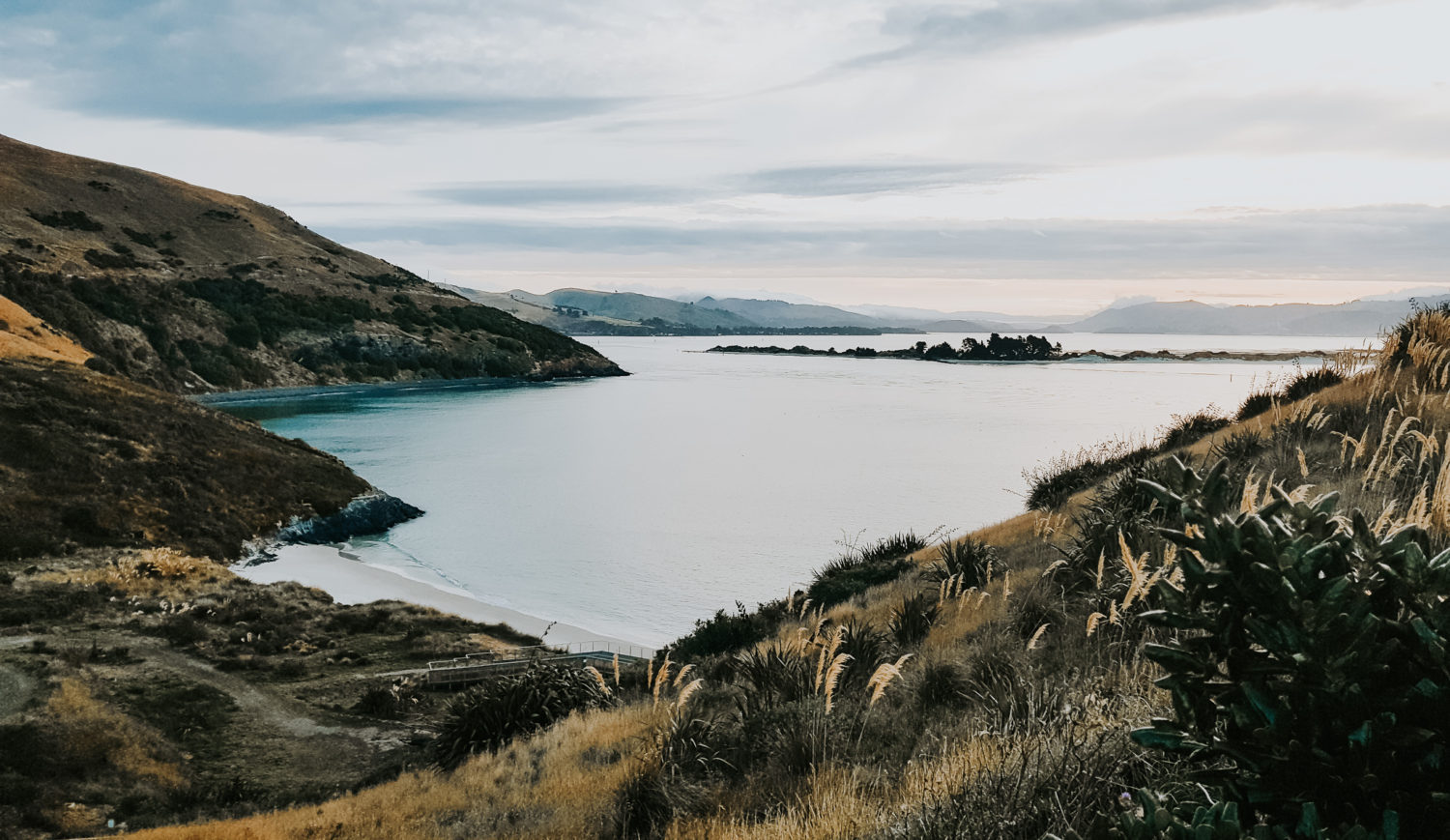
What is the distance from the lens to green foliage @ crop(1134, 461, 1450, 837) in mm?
2256

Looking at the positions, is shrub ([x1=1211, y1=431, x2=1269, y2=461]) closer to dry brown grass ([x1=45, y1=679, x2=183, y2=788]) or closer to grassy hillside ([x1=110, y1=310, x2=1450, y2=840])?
grassy hillside ([x1=110, y1=310, x2=1450, y2=840])

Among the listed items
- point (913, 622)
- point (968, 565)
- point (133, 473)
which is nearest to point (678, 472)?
point (133, 473)

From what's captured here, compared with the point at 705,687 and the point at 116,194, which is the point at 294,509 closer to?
the point at 705,687

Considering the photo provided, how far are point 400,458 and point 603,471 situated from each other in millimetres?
14807

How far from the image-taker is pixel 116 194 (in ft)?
396

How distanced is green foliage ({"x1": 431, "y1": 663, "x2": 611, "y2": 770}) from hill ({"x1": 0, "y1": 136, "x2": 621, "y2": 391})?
260 ft

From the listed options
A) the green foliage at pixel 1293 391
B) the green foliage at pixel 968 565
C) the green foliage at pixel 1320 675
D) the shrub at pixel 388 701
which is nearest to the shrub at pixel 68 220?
the shrub at pixel 388 701

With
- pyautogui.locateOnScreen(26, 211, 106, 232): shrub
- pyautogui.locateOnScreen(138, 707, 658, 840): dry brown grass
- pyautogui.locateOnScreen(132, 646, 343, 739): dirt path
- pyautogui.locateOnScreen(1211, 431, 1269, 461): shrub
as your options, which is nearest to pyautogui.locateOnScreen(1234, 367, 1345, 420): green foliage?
pyautogui.locateOnScreen(1211, 431, 1269, 461): shrub

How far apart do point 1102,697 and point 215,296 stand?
121 metres

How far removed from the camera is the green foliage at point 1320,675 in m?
2.26

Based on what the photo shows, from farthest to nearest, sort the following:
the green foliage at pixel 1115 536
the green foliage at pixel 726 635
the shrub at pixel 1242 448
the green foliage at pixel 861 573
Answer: the green foliage at pixel 861 573 < the green foliage at pixel 726 635 < the shrub at pixel 1242 448 < the green foliage at pixel 1115 536

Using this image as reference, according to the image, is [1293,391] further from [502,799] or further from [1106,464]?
[502,799]

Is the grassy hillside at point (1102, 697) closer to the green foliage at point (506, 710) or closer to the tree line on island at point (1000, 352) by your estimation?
the green foliage at point (506, 710)

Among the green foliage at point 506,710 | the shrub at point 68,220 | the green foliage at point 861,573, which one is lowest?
the green foliage at point 506,710
